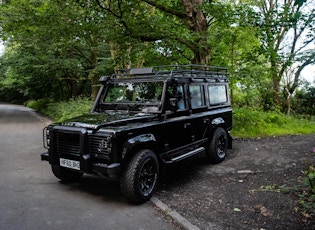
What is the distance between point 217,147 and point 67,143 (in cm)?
395

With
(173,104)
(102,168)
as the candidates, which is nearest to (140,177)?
(102,168)

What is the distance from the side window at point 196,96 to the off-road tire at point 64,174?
2949 millimetres

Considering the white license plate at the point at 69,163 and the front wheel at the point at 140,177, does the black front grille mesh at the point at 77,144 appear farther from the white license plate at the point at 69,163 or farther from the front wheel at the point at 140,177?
the front wheel at the point at 140,177

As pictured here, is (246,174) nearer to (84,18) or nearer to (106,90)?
(106,90)

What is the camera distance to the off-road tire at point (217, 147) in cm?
693

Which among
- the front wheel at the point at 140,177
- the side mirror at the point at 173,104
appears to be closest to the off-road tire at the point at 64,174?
the front wheel at the point at 140,177

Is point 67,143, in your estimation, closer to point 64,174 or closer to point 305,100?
point 64,174

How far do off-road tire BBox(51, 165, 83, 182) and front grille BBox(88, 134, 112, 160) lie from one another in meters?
1.28

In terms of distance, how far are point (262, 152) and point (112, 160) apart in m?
5.44

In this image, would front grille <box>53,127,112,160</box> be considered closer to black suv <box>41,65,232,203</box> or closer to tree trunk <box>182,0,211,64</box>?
black suv <box>41,65,232,203</box>

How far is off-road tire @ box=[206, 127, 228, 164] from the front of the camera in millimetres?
6929

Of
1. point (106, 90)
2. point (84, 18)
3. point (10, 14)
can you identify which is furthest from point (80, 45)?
point (106, 90)

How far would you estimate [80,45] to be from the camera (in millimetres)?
16938

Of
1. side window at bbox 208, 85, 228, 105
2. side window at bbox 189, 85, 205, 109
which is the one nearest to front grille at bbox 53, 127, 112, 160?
side window at bbox 189, 85, 205, 109
